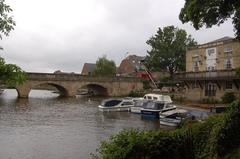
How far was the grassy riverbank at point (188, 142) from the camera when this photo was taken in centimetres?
1165

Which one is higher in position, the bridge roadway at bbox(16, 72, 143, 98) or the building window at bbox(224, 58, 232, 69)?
the building window at bbox(224, 58, 232, 69)

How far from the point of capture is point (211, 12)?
18578 millimetres

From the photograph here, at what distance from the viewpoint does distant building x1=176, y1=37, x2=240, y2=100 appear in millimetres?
49031

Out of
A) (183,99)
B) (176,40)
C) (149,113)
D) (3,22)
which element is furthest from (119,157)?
(176,40)

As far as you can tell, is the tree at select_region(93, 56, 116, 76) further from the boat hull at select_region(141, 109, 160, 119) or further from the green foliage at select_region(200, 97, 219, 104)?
the boat hull at select_region(141, 109, 160, 119)

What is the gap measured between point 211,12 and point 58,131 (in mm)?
18597

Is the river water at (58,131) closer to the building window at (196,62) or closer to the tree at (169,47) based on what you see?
the building window at (196,62)

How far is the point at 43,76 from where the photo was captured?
242ft

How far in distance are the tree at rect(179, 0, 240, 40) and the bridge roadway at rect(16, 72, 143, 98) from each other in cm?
5591

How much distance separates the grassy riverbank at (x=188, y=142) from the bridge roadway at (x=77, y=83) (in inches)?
2393

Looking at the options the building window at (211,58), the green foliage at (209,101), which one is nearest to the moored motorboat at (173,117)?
the green foliage at (209,101)

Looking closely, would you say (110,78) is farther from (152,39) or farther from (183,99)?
(183,99)

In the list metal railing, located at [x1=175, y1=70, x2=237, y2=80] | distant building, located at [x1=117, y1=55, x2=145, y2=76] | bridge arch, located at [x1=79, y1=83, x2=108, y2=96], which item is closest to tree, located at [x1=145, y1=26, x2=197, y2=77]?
bridge arch, located at [x1=79, y1=83, x2=108, y2=96]

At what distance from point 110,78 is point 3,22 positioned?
241ft
